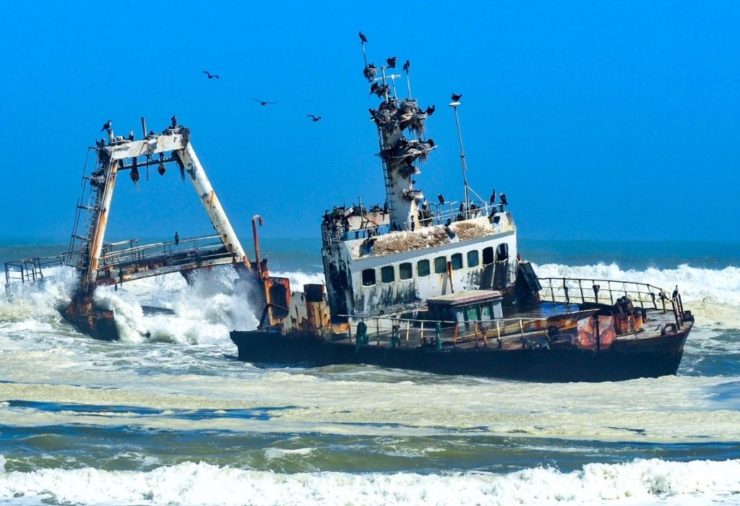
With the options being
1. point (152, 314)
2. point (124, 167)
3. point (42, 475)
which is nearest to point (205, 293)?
point (152, 314)

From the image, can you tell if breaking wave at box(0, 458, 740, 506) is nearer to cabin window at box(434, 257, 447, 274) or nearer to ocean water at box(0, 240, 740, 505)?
ocean water at box(0, 240, 740, 505)

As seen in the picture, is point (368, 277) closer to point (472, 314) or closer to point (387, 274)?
point (387, 274)

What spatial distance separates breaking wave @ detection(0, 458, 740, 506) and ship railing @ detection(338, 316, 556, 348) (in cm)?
934

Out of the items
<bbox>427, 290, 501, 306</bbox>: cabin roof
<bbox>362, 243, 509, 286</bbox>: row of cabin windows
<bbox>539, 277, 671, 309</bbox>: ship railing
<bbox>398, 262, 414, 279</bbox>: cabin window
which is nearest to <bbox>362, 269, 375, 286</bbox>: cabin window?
<bbox>362, 243, 509, 286</bbox>: row of cabin windows

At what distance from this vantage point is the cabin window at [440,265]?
31734 mm

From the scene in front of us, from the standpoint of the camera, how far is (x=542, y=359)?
91.0 feet

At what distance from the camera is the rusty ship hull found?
27406 mm

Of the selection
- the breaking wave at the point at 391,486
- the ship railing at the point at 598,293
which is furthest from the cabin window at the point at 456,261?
the breaking wave at the point at 391,486

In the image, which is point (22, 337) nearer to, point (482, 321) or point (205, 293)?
point (205, 293)

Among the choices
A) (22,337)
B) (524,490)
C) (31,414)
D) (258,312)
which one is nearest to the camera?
(524,490)

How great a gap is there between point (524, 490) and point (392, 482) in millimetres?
1794

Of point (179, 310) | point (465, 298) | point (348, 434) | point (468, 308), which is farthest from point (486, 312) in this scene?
point (179, 310)

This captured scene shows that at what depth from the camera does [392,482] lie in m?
18.6

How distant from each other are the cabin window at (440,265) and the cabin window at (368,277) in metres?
1.56
